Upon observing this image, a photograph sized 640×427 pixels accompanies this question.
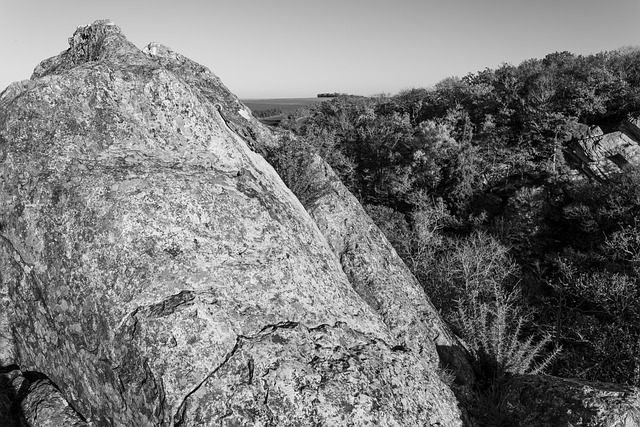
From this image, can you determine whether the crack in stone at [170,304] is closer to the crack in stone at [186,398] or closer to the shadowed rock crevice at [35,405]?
the crack in stone at [186,398]

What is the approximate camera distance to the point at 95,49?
7.87m

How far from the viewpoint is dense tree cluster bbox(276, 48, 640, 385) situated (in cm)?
1689

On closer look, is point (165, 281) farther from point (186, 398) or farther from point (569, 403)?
point (569, 403)

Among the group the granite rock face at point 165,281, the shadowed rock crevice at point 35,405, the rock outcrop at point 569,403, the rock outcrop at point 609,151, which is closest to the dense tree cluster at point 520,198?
the rock outcrop at point 609,151

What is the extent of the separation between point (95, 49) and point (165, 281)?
19.0ft

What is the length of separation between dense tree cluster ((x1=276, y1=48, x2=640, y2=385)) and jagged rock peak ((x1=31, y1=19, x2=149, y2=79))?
9.00 metres

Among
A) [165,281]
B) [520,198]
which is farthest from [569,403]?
[520,198]

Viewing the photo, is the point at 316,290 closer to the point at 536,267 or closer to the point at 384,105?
the point at 536,267

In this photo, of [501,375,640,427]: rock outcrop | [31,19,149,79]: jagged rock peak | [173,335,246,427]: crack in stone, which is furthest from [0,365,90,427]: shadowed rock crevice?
[501,375,640,427]: rock outcrop

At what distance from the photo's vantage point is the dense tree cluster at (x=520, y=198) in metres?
16.9

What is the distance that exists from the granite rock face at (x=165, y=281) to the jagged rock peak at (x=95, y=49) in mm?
1322

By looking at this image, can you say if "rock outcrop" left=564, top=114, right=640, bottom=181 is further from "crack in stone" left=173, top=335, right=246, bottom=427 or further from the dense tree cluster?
"crack in stone" left=173, top=335, right=246, bottom=427

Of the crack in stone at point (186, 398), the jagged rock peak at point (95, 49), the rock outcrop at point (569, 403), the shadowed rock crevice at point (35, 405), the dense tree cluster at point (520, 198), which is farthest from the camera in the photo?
the dense tree cluster at point (520, 198)

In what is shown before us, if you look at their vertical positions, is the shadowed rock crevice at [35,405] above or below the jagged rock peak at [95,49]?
below
